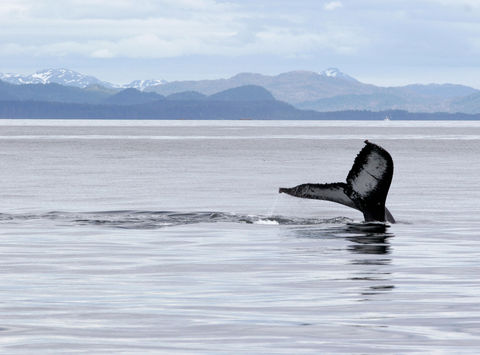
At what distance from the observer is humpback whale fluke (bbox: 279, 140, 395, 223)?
22.6m

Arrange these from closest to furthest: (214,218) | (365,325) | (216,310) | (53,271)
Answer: (365,325) → (216,310) → (53,271) → (214,218)

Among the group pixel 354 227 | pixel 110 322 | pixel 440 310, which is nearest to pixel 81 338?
pixel 110 322

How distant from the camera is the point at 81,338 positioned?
1202 cm

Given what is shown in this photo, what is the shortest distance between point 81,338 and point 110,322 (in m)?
1.07

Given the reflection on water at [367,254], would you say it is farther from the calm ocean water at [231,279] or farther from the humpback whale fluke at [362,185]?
the humpback whale fluke at [362,185]

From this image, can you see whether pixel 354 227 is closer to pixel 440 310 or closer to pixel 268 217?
pixel 268 217

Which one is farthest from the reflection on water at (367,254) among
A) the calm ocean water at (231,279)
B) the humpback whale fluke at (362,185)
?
the humpback whale fluke at (362,185)

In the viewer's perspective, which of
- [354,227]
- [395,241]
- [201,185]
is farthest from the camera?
[201,185]

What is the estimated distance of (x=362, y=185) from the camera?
23.5 meters

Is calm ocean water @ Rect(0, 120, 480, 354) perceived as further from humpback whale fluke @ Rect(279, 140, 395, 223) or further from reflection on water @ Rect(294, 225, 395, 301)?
humpback whale fluke @ Rect(279, 140, 395, 223)

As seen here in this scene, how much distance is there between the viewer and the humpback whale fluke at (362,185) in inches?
889

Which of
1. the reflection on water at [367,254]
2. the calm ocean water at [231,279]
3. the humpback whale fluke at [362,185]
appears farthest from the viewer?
the humpback whale fluke at [362,185]

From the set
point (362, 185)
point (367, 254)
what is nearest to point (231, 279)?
point (367, 254)

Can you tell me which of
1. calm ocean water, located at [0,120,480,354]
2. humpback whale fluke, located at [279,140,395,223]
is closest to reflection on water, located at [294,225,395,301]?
calm ocean water, located at [0,120,480,354]
